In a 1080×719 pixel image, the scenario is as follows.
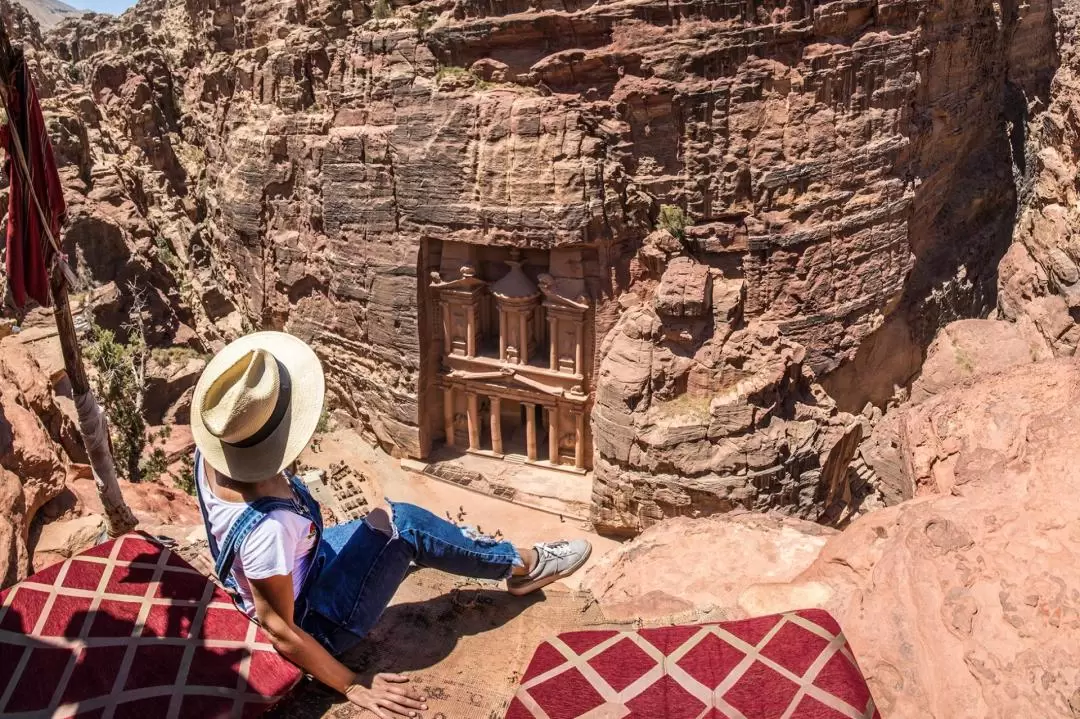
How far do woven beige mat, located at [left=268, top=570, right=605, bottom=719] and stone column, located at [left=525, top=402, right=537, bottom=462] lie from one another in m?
12.8

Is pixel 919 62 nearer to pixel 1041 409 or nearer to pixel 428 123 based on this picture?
pixel 428 123

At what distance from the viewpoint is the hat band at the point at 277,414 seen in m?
5.07

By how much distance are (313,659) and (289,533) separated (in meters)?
0.88

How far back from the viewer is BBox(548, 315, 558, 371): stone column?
19.3 m

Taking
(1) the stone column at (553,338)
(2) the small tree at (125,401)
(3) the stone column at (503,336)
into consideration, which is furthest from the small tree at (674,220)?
(2) the small tree at (125,401)

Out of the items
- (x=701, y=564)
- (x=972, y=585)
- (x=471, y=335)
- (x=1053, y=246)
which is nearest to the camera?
(x=972, y=585)

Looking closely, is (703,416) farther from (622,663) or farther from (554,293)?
(622,663)

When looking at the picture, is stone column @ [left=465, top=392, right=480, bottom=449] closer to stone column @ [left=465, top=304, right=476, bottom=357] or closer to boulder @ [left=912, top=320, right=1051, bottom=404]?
stone column @ [left=465, top=304, right=476, bottom=357]

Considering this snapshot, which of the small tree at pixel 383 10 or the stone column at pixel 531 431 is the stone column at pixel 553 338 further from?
the small tree at pixel 383 10

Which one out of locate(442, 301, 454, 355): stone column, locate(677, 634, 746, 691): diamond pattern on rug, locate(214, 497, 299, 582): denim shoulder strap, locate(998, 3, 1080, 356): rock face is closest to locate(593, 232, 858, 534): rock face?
locate(442, 301, 454, 355): stone column

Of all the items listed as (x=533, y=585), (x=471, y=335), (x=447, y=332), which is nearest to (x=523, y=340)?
(x=471, y=335)

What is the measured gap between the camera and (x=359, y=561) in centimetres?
589

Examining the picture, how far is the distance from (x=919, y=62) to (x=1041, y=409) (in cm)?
1532

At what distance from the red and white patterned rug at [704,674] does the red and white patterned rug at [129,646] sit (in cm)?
181
